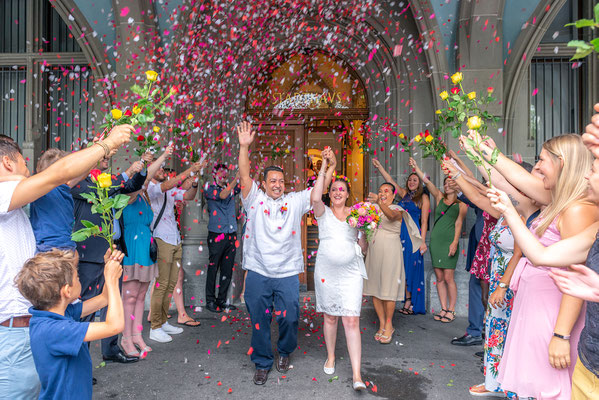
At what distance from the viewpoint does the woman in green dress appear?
582 cm

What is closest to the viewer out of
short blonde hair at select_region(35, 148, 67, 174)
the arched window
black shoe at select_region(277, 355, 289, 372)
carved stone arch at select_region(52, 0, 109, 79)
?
short blonde hair at select_region(35, 148, 67, 174)

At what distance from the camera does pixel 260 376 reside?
391 centimetres

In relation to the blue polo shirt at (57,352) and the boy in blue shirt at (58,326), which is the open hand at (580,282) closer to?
the boy in blue shirt at (58,326)

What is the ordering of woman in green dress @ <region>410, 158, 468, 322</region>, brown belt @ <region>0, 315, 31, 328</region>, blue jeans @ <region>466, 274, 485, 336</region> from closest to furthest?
brown belt @ <region>0, 315, 31, 328</region>, blue jeans @ <region>466, 274, 485, 336</region>, woman in green dress @ <region>410, 158, 468, 322</region>

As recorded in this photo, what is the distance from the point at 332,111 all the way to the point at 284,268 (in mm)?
4219

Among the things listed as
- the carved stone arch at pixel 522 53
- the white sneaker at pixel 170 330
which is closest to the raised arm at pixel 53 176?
the white sneaker at pixel 170 330

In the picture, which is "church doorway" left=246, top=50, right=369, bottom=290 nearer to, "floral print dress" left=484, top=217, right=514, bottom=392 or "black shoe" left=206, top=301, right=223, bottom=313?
"black shoe" left=206, top=301, right=223, bottom=313

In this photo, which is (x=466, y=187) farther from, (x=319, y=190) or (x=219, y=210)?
(x=219, y=210)

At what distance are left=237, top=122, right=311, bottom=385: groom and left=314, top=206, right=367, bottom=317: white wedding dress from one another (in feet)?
0.79

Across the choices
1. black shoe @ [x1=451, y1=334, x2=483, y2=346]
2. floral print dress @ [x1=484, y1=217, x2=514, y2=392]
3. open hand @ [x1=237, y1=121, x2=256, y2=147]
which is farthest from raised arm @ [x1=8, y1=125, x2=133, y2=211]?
black shoe @ [x1=451, y1=334, x2=483, y2=346]

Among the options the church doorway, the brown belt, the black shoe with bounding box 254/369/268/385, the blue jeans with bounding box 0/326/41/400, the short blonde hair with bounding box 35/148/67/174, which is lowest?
the black shoe with bounding box 254/369/268/385

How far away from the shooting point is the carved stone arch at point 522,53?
20.2 ft

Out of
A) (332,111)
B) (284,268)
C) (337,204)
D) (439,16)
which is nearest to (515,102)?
(439,16)

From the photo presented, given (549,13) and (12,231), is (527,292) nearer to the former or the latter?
(12,231)
